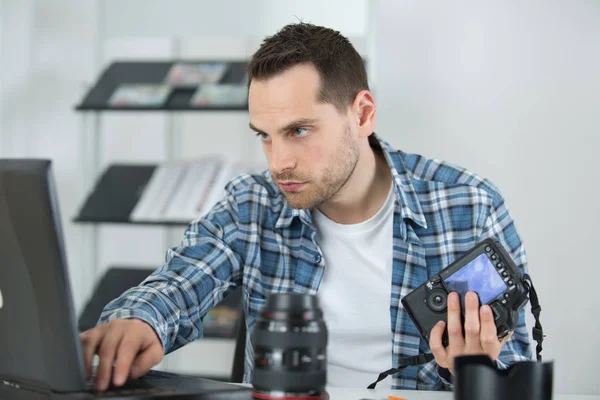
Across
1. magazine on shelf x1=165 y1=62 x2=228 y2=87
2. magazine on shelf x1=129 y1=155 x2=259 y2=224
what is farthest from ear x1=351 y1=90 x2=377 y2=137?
magazine on shelf x1=165 y1=62 x2=228 y2=87

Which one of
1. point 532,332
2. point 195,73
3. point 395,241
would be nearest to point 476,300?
point 532,332

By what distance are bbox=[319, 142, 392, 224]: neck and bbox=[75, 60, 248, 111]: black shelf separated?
41.0 inches

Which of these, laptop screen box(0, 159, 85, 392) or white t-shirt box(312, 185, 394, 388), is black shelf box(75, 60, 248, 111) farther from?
laptop screen box(0, 159, 85, 392)

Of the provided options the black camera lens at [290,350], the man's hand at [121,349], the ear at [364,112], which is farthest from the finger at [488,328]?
the ear at [364,112]

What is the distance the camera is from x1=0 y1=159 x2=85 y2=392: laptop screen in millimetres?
731

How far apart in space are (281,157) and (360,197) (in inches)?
9.8

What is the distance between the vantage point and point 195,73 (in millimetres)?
2752

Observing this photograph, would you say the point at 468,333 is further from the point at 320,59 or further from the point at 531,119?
the point at 531,119

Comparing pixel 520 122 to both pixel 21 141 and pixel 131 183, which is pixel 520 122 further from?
pixel 21 141

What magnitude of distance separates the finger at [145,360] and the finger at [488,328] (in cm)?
45

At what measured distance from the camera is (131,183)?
2791 mm

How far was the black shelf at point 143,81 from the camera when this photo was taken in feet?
8.63

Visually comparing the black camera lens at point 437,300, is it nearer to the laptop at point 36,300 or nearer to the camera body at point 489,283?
the camera body at point 489,283

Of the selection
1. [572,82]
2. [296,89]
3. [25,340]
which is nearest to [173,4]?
[572,82]
